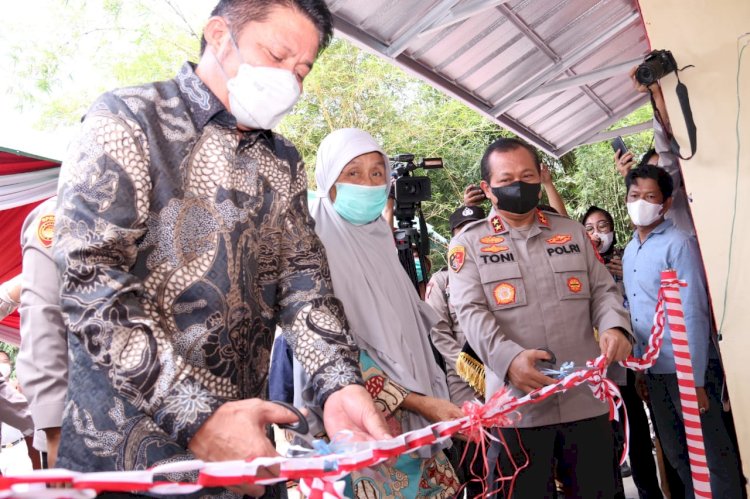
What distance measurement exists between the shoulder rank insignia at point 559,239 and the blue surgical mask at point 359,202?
2.86 feet

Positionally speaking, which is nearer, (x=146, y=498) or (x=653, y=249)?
(x=146, y=498)

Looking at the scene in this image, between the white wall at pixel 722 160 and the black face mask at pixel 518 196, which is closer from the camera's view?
the white wall at pixel 722 160

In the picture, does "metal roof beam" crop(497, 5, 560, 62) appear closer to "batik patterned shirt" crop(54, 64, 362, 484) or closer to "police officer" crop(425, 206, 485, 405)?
"police officer" crop(425, 206, 485, 405)

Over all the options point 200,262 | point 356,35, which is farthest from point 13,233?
point 200,262

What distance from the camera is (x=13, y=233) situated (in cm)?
865

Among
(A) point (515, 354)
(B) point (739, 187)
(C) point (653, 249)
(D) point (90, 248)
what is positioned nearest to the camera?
(D) point (90, 248)

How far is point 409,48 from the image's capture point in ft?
16.8

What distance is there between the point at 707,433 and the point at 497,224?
5.48 feet

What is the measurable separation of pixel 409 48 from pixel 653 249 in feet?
7.44

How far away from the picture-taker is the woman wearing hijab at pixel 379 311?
2438mm

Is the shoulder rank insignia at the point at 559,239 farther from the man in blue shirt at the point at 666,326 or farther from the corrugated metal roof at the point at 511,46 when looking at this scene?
the corrugated metal roof at the point at 511,46

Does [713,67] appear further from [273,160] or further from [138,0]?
[138,0]

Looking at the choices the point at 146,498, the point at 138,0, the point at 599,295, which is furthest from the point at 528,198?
the point at 138,0

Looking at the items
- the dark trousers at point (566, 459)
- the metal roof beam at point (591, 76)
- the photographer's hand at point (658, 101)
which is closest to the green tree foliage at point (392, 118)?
the metal roof beam at point (591, 76)
